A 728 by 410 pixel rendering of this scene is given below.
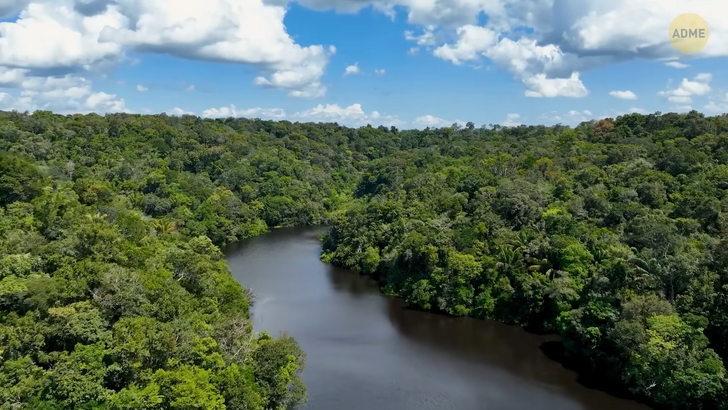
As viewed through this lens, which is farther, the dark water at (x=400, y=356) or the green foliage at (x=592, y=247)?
the dark water at (x=400, y=356)

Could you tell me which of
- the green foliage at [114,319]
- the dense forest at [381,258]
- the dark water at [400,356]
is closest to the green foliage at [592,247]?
the dense forest at [381,258]

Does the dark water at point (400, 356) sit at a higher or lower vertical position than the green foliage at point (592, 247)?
lower

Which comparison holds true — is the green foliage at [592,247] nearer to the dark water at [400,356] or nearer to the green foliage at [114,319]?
the dark water at [400,356]

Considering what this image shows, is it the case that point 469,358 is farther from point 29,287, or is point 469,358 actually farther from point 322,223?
point 322,223

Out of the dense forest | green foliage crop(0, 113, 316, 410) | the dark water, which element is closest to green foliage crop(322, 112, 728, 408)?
the dense forest

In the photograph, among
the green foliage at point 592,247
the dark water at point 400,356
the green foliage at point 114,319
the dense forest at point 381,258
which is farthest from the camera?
the dark water at point 400,356

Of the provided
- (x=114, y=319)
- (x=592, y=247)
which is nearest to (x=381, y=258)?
(x=592, y=247)

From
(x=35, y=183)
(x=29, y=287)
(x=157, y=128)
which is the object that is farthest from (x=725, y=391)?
(x=157, y=128)

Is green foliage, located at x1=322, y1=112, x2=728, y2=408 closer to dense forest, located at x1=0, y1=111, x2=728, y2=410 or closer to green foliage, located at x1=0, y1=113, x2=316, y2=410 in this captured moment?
dense forest, located at x1=0, y1=111, x2=728, y2=410
